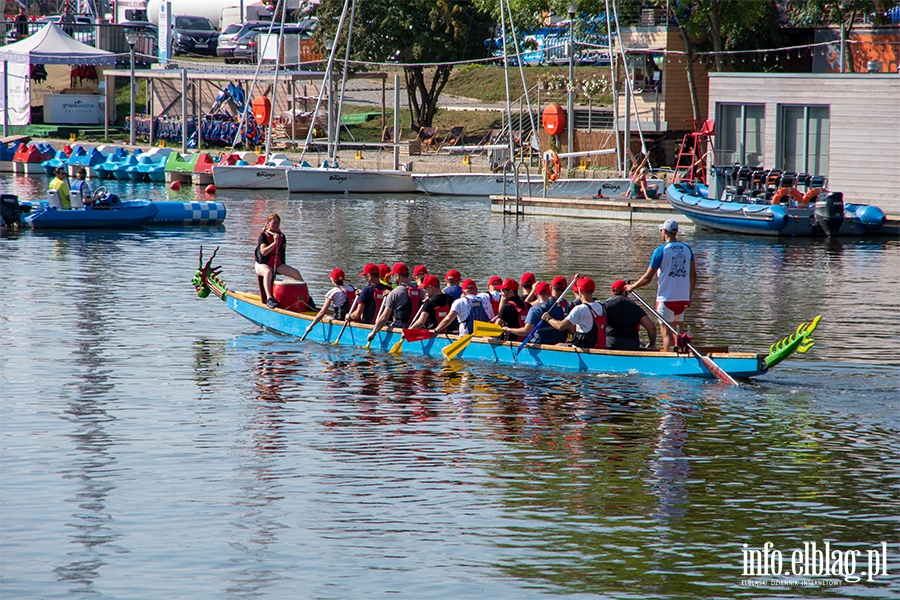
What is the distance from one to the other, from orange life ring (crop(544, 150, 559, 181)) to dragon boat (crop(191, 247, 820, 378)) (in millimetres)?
25818

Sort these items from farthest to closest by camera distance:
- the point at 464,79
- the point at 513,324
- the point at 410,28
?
the point at 464,79, the point at 410,28, the point at 513,324

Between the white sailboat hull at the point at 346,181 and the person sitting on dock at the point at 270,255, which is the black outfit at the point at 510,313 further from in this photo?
the white sailboat hull at the point at 346,181

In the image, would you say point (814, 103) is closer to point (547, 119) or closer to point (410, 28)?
point (547, 119)

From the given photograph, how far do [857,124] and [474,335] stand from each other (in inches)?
968

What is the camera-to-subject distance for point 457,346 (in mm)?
18891

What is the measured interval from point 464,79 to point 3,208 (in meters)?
39.5

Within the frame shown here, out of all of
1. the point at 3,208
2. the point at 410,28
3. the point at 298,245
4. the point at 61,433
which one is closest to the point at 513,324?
the point at 61,433

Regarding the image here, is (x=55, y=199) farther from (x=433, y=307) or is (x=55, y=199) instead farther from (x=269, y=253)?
(x=433, y=307)

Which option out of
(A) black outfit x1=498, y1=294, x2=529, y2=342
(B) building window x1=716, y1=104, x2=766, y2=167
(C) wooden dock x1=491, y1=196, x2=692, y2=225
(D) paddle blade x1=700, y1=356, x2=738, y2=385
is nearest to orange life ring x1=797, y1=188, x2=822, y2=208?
(B) building window x1=716, y1=104, x2=766, y2=167

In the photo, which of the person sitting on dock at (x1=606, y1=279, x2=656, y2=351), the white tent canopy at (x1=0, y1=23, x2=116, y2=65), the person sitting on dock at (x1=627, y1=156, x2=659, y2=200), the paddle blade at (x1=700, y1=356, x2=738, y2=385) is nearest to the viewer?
the paddle blade at (x1=700, y1=356, x2=738, y2=385)

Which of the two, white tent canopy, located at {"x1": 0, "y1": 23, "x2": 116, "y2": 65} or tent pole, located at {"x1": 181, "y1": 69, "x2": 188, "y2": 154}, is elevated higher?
white tent canopy, located at {"x1": 0, "y1": 23, "x2": 116, "y2": 65}

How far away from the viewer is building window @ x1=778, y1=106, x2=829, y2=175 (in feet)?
131

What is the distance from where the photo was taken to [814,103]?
39688mm

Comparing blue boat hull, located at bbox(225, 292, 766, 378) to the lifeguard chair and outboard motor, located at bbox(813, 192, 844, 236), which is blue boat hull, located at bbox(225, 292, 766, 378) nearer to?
outboard motor, located at bbox(813, 192, 844, 236)
